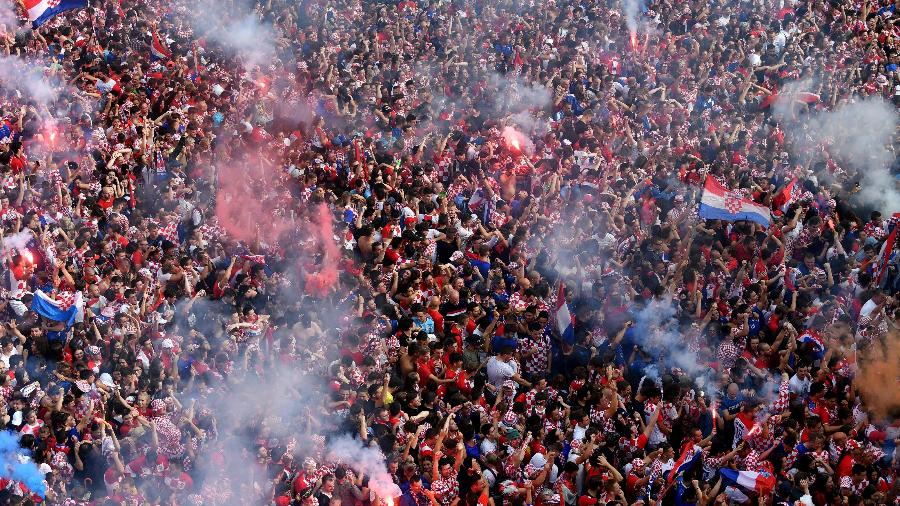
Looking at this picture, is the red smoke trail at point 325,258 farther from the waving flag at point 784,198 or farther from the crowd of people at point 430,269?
→ the waving flag at point 784,198

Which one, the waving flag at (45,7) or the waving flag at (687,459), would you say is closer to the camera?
the waving flag at (687,459)

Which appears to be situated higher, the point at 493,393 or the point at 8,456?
the point at 493,393

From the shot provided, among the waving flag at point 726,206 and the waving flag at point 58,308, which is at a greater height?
the waving flag at point 726,206

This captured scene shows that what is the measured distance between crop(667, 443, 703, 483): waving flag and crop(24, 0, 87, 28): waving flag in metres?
7.89

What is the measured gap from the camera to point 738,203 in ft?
28.0

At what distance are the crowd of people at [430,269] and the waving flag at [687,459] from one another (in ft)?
0.13

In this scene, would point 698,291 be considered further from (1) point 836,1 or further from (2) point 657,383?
(1) point 836,1

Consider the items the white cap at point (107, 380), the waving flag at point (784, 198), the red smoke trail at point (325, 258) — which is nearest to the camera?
the white cap at point (107, 380)

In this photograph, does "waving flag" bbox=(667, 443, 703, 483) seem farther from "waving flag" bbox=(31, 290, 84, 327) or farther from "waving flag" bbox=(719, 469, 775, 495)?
"waving flag" bbox=(31, 290, 84, 327)

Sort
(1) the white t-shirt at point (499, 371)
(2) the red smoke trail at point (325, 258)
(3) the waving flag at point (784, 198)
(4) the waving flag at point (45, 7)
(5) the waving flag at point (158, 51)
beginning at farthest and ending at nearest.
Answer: (5) the waving flag at point (158, 51), (4) the waving flag at point (45, 7), (3) the waving flag at point (784, 198), (2) the red smoke trail at point (325, 258), (1) the white t-shirt at point (499, 371)

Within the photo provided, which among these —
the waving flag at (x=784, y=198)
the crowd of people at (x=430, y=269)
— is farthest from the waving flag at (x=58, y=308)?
the waving flag at (x=784, y=198)

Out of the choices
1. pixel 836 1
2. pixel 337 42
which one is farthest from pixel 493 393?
pixel 836 1

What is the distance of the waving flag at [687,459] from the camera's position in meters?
6.62

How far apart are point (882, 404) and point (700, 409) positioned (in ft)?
4.70
